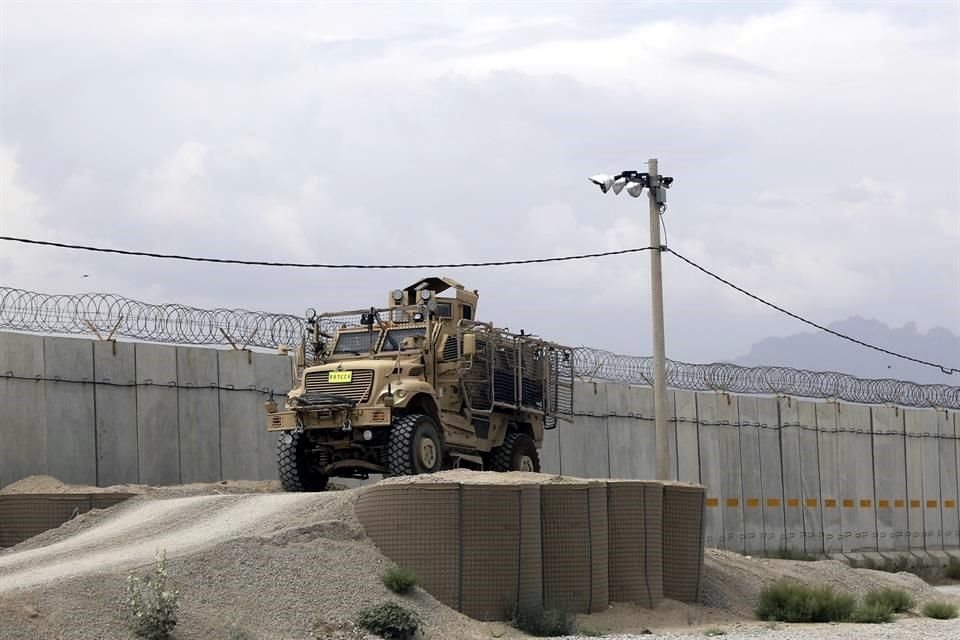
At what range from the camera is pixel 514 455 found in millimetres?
23156

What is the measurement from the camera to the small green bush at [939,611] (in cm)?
2025

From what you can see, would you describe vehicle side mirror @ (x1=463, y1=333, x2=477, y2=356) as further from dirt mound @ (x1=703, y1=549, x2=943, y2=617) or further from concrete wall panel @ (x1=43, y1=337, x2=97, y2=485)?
concrete wall panel @ (x1=43, y1=337, x2=97, y2=485)

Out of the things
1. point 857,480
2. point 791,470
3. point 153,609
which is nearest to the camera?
point 153,609

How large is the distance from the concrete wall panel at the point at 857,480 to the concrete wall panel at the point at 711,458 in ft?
15.4

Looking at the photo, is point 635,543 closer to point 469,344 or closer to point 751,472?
point 469,344

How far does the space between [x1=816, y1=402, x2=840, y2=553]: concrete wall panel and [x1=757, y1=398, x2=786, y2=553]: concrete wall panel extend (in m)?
1.59

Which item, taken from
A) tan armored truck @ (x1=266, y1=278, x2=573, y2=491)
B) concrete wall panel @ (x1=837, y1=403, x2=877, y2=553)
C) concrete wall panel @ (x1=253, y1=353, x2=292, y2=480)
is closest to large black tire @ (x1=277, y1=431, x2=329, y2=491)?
tan armored truck @ (x1=266, y1=278, x2=573, y2=491)

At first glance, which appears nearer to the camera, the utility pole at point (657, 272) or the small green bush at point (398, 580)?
the small green bush at point (398, 580)

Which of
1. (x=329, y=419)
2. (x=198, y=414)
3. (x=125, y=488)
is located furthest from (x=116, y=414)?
(x=329, y=419)

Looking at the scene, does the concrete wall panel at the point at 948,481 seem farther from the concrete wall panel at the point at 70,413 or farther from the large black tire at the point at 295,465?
the concrete wall panel at the point at 70,413

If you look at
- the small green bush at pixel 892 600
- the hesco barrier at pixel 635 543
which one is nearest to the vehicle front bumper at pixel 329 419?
the hesco barrier at pixel 635 543

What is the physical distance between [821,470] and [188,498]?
64.5ft

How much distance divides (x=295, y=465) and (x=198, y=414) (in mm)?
2604

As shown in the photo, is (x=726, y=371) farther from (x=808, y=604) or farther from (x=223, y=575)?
(x=223, y=575)
